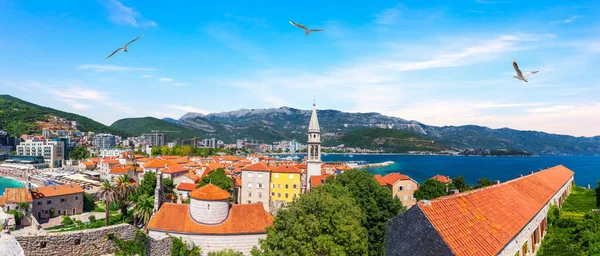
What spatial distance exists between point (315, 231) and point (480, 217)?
8547 millimetres

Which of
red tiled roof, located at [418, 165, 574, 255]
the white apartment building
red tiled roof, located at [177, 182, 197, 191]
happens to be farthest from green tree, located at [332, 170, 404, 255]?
the white apartment building

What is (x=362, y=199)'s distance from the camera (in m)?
28.8

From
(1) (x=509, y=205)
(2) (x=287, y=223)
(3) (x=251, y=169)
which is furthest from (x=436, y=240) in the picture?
(3) (x=251, y=169)

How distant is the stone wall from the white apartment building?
452 ft

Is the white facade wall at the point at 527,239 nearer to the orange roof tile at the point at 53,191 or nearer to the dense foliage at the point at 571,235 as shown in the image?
the dense foliage at the point at 571,235

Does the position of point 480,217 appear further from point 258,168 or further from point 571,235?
point 258,168

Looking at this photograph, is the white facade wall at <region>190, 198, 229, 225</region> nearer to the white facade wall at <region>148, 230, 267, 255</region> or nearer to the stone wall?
the white facade wall at <region>148, 230, 267, 255</region>

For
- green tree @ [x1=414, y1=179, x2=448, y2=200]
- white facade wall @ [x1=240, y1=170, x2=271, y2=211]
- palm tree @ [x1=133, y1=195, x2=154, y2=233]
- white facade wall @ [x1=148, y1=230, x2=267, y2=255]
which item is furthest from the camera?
white facade wall @ [x1=240, y1=170, x2=271, y2=211]

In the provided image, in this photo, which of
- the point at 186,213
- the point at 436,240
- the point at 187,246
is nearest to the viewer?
the point at 436,240

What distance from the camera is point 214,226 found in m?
24.0

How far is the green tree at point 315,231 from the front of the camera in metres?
17.0

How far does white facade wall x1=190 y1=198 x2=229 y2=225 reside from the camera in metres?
24.1

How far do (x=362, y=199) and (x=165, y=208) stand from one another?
15.3 meters

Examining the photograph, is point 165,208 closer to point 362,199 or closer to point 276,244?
point 276,244
